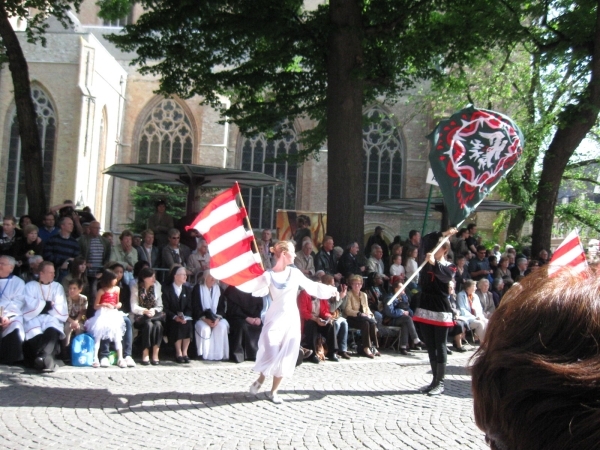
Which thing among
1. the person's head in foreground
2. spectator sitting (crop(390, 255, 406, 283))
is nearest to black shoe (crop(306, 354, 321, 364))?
spectator sitting (crop(390, 255, 406, 283))

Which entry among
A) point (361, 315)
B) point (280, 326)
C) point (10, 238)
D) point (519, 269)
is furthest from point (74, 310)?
point (519, 269)

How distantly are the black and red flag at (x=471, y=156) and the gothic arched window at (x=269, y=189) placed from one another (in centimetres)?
→ 2544

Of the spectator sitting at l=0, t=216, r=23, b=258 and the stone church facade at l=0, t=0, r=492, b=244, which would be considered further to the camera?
the stone church facade at l=0, t=0, r=492, b=244

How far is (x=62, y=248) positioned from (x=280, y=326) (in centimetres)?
557

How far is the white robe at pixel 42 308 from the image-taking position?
1032cm

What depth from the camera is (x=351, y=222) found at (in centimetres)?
1512

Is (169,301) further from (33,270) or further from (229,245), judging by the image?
(229,245)

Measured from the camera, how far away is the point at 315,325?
12.2 meters

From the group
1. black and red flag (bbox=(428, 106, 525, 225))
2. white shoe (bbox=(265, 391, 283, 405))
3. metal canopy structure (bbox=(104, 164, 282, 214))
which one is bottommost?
white shoe (bbox=(265, 391, 283, 405))

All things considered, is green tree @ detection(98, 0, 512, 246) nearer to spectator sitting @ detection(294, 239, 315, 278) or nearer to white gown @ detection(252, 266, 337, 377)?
spectator sitting @ detection(294, 239, 315, 278)

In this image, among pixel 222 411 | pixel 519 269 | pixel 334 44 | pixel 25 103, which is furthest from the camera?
pixel 519 269

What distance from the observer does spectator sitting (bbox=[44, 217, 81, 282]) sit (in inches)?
478

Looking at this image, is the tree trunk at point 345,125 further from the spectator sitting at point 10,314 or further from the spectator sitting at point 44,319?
the spectator sitting at point 10,314

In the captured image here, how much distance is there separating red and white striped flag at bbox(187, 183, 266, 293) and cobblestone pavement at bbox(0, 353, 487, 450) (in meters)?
1.48
